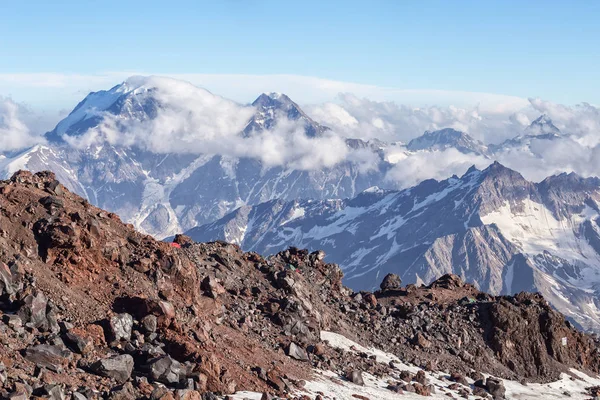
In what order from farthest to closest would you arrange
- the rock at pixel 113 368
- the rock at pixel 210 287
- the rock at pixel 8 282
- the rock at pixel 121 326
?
1. the rock at pixel 210 287
2. the rock at pixel 121 326
3. the rock at pixel 8 282
4. the rock at pixel 113 368

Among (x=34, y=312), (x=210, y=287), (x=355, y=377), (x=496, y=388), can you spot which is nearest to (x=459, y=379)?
(x=496, y=388)

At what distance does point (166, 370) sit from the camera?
38625 millimetres

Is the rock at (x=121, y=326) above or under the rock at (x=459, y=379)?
above

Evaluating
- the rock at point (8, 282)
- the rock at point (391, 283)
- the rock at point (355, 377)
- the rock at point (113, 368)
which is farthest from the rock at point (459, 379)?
the rock at point (8, 282)

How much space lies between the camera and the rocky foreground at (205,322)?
37.4 metres

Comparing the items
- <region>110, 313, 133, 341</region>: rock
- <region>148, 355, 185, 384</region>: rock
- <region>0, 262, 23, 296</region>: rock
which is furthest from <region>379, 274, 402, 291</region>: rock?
<region>0, 262, 23, 296</region>: rock

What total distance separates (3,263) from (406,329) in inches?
1519

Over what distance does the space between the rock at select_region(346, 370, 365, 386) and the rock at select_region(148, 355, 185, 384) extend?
1616cm

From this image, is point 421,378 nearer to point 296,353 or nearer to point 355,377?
point 355,377

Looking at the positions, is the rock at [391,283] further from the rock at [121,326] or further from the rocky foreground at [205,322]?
the rock at [121,326]

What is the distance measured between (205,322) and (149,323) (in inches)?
264

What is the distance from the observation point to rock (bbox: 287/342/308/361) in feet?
175

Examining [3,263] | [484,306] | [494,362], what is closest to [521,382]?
[494,362]

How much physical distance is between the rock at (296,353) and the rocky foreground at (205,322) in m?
0.10
